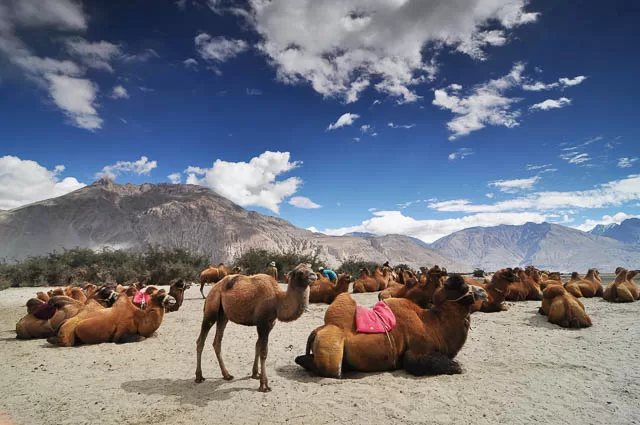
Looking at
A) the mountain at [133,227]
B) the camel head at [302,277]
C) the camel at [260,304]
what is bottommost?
the camel at [260,304]

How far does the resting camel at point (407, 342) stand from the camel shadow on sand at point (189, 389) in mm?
1497

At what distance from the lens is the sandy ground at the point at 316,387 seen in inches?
192

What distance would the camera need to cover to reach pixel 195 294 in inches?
887

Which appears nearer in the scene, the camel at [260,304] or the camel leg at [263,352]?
the camel at [260,304]

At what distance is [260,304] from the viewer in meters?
5.95

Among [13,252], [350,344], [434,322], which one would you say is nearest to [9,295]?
[350,344]

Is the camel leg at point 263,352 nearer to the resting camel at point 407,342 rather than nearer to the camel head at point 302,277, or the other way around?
the camel head at point 302,277

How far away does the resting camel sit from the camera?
6.32 m

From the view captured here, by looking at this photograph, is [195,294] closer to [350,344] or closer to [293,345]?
[293,345]

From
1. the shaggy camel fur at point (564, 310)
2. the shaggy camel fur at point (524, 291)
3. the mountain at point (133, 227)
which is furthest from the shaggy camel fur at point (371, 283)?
the mountain at point (133, 227)

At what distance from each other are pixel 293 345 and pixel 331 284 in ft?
25.7

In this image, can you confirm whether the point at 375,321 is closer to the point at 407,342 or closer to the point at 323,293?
the point at 407,342

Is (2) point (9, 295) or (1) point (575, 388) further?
(2) point (9, 295)

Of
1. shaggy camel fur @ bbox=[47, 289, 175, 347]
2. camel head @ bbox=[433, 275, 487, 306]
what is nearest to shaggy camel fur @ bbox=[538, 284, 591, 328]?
camel head @ bbox=[433, 275, 487, 306]
